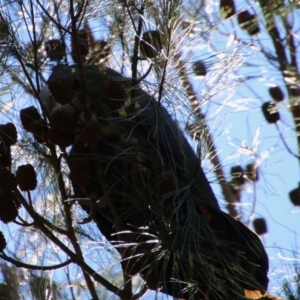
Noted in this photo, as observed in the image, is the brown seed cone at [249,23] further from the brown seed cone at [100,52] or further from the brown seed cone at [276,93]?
the brown seed cone at [100,52]

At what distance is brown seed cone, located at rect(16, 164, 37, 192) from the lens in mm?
1720

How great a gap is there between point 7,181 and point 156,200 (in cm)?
34

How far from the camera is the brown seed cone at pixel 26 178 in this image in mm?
1720

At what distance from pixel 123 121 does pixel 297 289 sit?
0.66 metres

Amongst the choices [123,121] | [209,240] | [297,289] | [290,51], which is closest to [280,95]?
[290,51]

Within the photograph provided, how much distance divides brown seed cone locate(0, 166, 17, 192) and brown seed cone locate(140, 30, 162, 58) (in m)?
0.44

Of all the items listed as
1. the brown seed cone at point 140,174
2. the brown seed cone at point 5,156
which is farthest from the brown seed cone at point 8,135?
the brown seed cone at point 140,174

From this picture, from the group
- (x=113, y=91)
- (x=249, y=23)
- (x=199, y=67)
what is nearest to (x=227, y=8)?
(x=249, y=23)

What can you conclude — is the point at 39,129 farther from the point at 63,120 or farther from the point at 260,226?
the point at 260,226

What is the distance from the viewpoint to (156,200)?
1721 millimetres

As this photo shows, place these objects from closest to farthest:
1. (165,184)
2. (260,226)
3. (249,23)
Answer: (165,184)
(249,23)
(260,226)

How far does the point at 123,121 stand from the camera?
1.90 metres

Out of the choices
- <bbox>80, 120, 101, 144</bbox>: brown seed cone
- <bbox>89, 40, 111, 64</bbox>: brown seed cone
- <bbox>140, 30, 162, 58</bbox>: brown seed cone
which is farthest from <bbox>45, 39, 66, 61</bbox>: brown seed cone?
<bbox>80, 120, 101, 144</bbox>: brown seed cone

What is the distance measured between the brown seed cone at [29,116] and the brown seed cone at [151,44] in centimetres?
31
